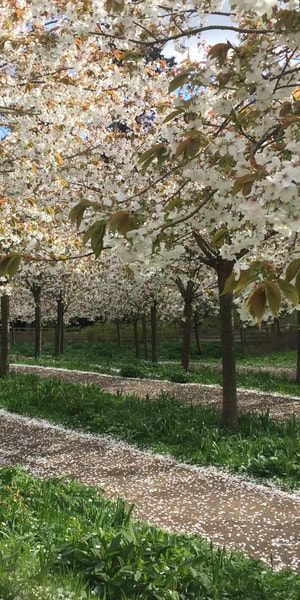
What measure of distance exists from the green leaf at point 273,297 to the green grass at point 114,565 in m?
1.95

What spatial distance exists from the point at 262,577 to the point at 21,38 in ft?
17.5

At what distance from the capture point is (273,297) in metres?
1.65

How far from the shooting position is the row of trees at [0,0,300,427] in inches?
85.8

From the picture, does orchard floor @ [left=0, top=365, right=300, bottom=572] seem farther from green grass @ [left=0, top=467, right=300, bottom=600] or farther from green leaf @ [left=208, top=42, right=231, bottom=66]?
green leaf @ [left=208, top=42, right=231, bottom=66]

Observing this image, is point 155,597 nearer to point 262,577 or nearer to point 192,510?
point 262,577

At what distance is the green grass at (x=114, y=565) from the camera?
2.86 meters

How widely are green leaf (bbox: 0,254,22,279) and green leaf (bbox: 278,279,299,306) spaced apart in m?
1.14

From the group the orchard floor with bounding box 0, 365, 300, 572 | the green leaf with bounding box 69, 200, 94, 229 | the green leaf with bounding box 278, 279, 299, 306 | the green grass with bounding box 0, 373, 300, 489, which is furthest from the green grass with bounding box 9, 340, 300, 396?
the green leaf with bounding box 278, 279, 299, 306

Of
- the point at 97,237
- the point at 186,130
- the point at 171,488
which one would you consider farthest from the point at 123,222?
the point at 171,488

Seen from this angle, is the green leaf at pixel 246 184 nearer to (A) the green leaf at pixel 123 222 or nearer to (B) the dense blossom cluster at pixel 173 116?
(B) the dense blossom cluster at pixel 173 116

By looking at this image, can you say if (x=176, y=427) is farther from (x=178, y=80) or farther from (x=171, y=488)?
(x=178, y=80)

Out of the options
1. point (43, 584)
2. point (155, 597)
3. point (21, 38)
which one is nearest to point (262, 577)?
point (155, 597)

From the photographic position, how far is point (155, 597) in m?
2.99

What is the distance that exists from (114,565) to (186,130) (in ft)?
9.32
